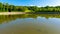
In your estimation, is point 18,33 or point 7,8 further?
point 7,8

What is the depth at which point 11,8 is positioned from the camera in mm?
44812

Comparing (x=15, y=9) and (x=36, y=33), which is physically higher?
(x=36, y=33)

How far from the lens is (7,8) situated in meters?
42.7

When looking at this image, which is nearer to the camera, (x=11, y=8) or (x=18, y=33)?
(x=18, y=33)

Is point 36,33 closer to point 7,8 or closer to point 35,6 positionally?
point 7,8

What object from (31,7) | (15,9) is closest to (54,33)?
(15,9)

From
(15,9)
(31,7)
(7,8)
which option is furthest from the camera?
(31,7)

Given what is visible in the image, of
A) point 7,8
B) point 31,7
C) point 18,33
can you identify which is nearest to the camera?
point 18,33

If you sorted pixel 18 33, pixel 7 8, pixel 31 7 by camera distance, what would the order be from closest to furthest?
pixel 18 33, pixel 7 8, pixel 31 7

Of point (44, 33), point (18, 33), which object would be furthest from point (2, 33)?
point (44, 33)

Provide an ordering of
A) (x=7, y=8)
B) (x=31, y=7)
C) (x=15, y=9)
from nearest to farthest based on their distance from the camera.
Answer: (x=7, y=8), (x=15, y=9), (x=31, y=7)

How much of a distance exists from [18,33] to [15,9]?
4186cm

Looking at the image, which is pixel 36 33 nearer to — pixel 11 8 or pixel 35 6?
pixel 11 8

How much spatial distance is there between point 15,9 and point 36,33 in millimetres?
41918
